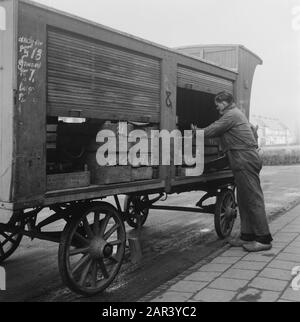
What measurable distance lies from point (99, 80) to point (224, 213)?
3.59m

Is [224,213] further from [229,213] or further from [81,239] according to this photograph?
[81,239]

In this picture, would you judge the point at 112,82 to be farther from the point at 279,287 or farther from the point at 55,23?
the point at 279,287

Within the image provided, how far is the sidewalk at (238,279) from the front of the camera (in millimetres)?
4250

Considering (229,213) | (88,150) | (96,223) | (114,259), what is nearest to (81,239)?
(96,223)

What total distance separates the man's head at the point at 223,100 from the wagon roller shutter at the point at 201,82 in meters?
0.30

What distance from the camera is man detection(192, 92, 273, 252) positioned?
6.34 metres

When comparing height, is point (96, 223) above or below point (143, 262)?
above

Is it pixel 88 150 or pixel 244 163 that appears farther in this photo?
pixel 244 163

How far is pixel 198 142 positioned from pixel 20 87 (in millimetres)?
3352

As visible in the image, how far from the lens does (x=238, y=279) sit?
480 cm

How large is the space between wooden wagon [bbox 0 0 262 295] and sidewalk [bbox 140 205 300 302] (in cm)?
76

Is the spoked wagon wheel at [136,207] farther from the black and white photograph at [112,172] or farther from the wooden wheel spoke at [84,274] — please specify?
the wooden wheel spoke at [84,274]

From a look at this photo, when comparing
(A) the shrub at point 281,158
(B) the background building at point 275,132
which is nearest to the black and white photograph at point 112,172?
(A) the shrub at point 281,158

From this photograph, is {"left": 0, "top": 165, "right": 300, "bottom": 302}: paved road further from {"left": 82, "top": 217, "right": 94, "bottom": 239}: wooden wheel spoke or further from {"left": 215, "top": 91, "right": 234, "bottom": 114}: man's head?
{"left": 215, "top": 91, "right": 234, "bottom": 114}: man's head
